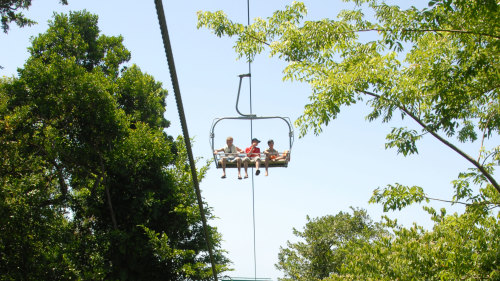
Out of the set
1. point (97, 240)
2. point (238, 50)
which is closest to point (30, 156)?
point (97, 240)

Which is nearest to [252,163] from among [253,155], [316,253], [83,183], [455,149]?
[253,155]

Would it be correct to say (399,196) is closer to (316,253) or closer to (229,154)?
(229,154)

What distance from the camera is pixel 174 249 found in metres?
17.2

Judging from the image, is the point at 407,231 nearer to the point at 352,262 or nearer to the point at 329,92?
the point at 352,262

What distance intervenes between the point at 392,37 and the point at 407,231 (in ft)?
23.1

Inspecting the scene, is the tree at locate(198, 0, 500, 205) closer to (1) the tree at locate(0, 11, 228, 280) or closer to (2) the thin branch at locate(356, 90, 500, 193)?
(2) the thin branch at locate(356, 90, 500, 193)

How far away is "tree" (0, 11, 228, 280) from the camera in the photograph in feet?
49.5

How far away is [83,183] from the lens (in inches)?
692

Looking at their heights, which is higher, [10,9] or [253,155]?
[10,9]

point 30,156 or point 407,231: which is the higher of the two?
point 30,156

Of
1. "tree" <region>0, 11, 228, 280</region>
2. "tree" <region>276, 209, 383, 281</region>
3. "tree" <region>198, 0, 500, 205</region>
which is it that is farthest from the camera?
"tree" <region>276, 209, 383, 281</region>

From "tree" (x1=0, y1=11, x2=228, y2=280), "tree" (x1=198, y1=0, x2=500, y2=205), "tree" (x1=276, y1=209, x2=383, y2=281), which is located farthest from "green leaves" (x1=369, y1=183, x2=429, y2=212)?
"tree" (x1=276, y1=209, x2=383, y2=281)

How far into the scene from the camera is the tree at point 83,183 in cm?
1510

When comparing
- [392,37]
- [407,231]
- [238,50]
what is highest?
[238,50]
